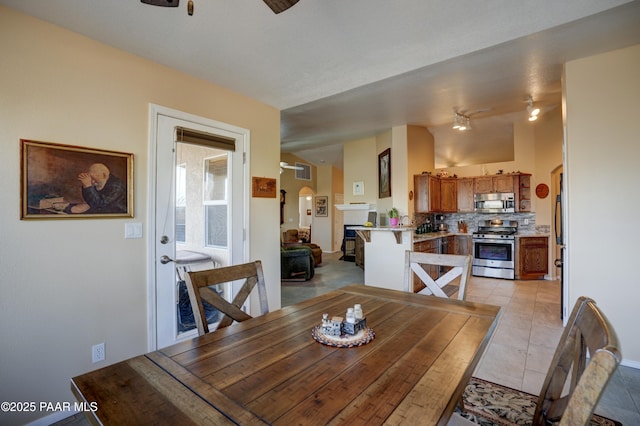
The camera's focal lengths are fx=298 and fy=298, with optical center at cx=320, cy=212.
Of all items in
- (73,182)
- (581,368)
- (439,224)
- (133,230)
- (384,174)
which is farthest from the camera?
(439,224)

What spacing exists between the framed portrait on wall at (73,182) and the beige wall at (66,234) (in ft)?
0.16

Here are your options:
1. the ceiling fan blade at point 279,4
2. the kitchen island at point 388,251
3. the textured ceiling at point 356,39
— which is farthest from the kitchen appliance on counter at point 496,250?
the ceiling fan blade at point 279,4

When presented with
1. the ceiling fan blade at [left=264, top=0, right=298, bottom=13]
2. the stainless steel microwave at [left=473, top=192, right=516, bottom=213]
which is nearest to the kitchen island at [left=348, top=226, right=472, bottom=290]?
the stainless steel microwave at [left=473, top=192, right=516, bottom=213]

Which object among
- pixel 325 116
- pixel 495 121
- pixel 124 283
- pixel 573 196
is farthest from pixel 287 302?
pixel 495 121

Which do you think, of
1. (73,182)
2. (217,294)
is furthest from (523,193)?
(73,182)

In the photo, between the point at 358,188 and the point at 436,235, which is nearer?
the point at 436,235

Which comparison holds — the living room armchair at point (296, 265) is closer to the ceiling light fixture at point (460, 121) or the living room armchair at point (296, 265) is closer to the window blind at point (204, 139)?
the window blind at point (204, 139)

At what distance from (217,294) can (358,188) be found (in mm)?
5744

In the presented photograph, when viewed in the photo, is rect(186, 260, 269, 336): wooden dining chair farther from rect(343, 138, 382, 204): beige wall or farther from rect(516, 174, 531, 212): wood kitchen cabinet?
rect(516, 174, 531, 212): wood kitchen cabinet

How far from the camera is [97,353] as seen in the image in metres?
2.14

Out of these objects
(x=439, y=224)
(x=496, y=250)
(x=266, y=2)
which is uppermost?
(x=266, y=2)

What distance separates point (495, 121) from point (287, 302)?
5571 millimetres

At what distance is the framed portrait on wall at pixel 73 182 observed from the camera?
6.23 ft

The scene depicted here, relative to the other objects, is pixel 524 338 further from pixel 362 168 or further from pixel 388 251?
pixel 362 168
